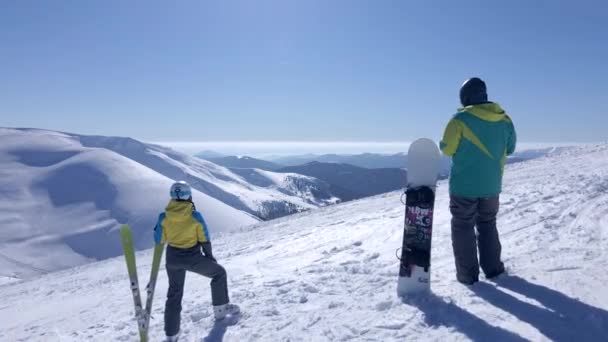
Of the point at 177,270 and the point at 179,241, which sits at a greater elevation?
the point at 179,241

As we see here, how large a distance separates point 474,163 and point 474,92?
0.91m

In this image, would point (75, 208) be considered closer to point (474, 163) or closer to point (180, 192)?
point (180, 192)

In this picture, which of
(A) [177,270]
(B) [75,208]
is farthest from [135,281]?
(B) [75,208]

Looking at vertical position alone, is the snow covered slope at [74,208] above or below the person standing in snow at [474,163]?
below

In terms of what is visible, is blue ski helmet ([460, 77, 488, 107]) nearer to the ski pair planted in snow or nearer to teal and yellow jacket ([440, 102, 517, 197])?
teal and yellow jacket ([440, 102, 517, 197])

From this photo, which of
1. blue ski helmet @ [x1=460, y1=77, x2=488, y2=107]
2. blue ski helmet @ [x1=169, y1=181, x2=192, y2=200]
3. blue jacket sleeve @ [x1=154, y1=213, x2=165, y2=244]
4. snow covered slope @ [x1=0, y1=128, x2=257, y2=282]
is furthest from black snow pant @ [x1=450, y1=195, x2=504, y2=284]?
snow covered slope @ [x1=0, y1=128, x2=257, y2=282]

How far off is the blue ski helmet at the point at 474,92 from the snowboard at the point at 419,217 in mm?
716

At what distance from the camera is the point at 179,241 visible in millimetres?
5125

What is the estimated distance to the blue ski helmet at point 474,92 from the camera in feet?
15.9

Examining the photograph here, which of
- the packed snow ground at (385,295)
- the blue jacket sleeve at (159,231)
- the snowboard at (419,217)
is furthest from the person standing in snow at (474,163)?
the blue jacket sleeve at (159,231)

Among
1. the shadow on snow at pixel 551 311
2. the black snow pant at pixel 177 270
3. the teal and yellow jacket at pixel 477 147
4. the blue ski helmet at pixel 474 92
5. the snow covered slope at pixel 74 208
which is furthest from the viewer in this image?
the snow covered slope at pixel 74 208

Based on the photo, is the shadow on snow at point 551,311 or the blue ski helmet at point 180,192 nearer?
the shadow on snow at point 551,311

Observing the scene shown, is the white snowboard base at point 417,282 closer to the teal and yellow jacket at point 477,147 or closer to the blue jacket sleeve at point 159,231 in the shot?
the teal and yellow jacket at point 477,147

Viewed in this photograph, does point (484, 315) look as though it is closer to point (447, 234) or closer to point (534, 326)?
point (534, 326)
